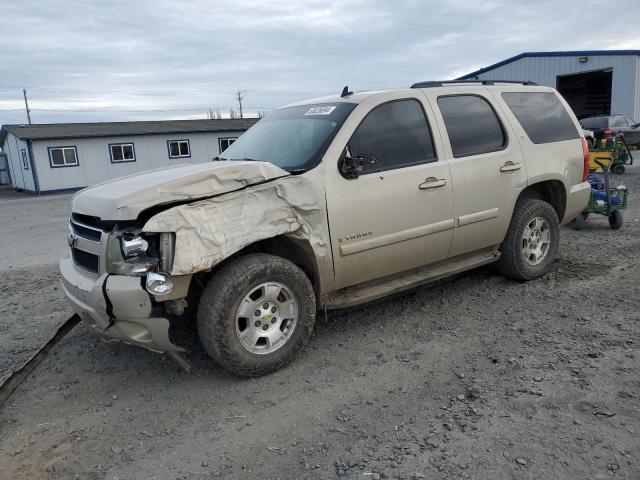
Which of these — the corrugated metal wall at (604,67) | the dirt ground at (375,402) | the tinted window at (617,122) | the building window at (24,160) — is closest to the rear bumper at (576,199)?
the dirt ground at (375,402)

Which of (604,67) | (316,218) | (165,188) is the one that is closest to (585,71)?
(604,67)

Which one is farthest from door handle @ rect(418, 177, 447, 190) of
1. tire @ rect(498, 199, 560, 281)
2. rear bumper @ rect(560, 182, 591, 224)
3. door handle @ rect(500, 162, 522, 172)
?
rear bumper @ rect(560, 182, 591, 224)

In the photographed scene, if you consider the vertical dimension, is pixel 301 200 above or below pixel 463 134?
below

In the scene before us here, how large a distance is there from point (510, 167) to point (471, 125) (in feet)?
1.86

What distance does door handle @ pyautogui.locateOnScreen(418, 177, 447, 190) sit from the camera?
4.39 metres

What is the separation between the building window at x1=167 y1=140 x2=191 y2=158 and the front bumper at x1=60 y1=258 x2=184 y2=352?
2704cm

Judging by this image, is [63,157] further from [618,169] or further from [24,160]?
[618,169]

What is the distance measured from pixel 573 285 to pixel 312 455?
3686mm

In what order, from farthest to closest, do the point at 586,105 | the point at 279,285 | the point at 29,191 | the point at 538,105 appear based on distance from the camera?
the point at 586,105 < the point at 29,191 < the point at 538,105 < the point at 279,285

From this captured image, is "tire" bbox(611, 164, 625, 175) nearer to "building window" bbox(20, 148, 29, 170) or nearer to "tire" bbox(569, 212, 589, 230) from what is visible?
"tire" bbox(569, 212, 589, 230)

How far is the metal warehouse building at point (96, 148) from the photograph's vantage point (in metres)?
26.2

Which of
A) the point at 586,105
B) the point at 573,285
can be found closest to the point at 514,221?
the point at 573,285

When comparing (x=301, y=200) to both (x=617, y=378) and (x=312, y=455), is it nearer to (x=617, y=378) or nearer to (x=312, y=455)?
(x=312, y=455)

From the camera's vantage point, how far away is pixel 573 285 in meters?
5.38
